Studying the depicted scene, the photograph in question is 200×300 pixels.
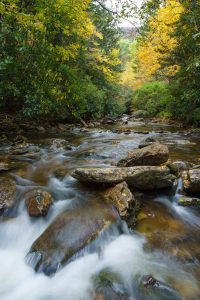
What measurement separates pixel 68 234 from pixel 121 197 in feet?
3.29

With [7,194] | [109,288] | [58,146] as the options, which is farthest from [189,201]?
[58,146]

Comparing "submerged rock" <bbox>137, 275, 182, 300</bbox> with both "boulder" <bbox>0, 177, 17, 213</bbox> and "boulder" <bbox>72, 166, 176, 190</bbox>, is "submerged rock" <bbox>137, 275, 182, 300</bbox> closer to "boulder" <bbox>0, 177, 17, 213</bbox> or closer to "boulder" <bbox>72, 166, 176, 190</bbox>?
"boulder" <bbox>72, 166, 176, 190</bbox>

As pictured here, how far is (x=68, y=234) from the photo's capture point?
11.5 feet

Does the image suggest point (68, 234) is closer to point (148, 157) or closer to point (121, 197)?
point (121, 197)

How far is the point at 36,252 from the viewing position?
3.34 m

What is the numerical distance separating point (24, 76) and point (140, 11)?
3843mm

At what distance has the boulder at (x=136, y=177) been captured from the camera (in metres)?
4.55

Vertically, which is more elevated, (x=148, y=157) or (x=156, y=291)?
(x=148, y=157)

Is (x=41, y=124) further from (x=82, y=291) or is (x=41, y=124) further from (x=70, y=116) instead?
(x=82, y=291)

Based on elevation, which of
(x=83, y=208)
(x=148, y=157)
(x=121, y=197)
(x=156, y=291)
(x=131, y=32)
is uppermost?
(x=131, y=32)

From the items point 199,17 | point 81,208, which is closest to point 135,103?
point 199,17

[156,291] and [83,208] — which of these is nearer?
[156,291]

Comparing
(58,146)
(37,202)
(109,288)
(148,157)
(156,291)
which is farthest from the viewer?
(58,146)

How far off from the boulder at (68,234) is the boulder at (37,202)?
28 cm
